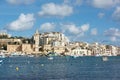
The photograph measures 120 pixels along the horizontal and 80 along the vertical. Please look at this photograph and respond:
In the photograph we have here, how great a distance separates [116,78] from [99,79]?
8.68 feet

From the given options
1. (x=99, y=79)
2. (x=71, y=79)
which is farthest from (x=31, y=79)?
(x=99, y=79)

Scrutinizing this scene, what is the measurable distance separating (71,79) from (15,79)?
741 cm

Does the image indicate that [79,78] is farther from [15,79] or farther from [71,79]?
[15,79]

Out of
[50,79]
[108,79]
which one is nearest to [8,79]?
[50,79]

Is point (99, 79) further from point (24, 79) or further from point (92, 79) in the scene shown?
point (24, 79)

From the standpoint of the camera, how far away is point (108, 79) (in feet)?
190

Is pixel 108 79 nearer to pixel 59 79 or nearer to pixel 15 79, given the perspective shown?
pixel 59 79

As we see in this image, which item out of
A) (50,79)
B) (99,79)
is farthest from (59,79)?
A: (99,79)

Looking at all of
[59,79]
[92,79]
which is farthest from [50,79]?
[92,79]

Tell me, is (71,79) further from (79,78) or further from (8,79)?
(8,79)

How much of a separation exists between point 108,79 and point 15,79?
12.3 meters

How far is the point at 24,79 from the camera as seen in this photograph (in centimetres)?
5738

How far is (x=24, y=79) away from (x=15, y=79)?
1424 millimetres

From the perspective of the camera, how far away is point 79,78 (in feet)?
197
